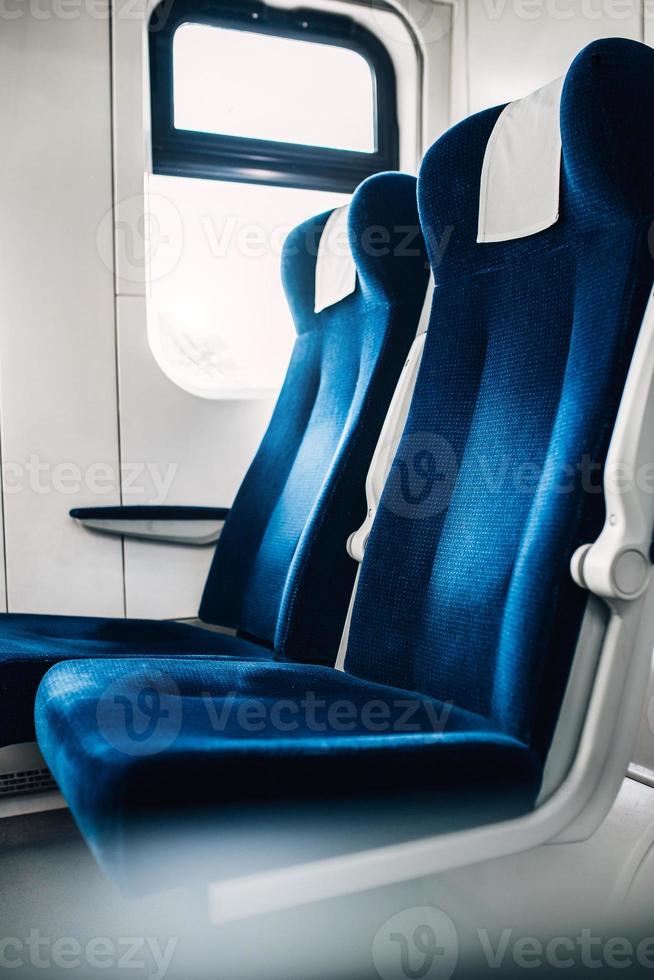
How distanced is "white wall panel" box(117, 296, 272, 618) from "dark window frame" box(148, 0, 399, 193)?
1.49 feet

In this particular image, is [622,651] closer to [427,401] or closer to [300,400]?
[427,401]

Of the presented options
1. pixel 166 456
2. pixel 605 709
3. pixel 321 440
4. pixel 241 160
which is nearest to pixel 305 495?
pixel 321 440

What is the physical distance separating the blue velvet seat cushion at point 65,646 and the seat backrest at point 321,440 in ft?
0.32

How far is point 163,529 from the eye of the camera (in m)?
2.20

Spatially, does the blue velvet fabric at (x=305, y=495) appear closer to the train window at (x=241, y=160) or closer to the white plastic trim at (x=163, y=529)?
the white plastic trim at (x=163, y=529)

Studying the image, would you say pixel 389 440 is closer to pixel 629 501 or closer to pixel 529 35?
pixel 629 501

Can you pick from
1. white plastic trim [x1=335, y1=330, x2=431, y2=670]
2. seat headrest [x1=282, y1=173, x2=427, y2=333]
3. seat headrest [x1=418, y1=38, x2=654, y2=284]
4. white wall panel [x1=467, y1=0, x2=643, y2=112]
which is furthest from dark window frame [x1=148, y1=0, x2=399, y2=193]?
seat headrest [x1=418, y1=38, x2=654, y2=284]

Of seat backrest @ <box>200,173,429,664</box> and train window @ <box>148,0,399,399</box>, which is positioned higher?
train window @ <box>148,0,399,399</box>

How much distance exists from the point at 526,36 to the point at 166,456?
150 centimetres

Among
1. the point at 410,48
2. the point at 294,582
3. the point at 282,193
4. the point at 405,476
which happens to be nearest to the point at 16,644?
the point at 294,582

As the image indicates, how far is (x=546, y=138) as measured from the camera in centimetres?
111

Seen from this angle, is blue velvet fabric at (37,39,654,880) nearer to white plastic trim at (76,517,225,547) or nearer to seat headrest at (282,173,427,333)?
seat headrest at (282,173,427,333)

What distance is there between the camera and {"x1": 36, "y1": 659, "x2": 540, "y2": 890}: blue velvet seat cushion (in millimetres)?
742

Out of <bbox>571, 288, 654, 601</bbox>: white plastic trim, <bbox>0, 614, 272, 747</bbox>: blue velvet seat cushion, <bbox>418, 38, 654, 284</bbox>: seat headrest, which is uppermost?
<bbox>418, 38, 654, 284</bbox>: seat headrest
